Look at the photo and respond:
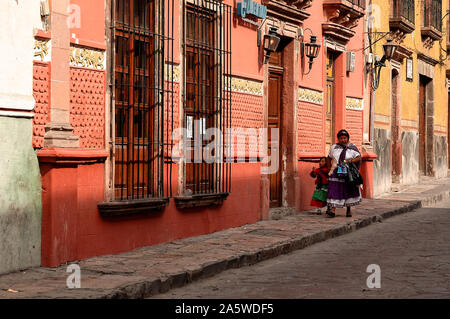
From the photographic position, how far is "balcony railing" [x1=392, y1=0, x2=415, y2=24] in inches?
817

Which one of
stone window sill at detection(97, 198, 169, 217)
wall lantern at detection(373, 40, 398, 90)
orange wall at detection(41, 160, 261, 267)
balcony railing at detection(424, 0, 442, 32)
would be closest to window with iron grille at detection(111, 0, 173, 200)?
stone window sill at detection(97, 198, 169, 217)

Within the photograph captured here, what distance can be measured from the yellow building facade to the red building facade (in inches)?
187

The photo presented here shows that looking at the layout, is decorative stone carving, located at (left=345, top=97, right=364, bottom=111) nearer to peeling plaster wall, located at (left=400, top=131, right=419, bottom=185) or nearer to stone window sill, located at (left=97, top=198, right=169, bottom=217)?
peeling plaster wall, located at (left=400, top=131, right=419, bottom=185)

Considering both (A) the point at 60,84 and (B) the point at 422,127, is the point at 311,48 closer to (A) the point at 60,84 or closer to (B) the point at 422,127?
(A) the point at 60,84

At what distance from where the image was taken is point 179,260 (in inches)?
332

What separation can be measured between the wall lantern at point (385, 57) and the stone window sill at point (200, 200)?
8138 millimetres

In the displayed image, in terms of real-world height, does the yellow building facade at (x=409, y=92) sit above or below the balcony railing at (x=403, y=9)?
below

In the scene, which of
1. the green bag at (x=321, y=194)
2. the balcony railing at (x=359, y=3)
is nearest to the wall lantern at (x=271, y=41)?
the green bag at (x=321, y=194)

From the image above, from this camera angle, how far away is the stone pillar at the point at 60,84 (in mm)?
8180

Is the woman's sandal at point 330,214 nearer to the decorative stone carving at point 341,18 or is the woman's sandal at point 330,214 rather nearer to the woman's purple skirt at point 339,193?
the woman's purple skirt at point 339,193

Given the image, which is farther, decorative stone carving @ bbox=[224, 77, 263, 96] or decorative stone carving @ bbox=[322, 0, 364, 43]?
decorative stone carving @ bbox=[322, 0, 364, 43]

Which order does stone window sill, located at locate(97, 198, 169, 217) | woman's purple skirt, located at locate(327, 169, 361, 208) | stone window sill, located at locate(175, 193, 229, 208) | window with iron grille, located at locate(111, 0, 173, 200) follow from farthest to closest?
woman's purple skirt, located at locate(327, 169, 361, 208)
stone window sill, located at locate(175, 193, 229, 208)
window with iron grille, located at locate(111, 0, 173, 200)
stone window sill, located at locate(97, 198, 169, 217)
